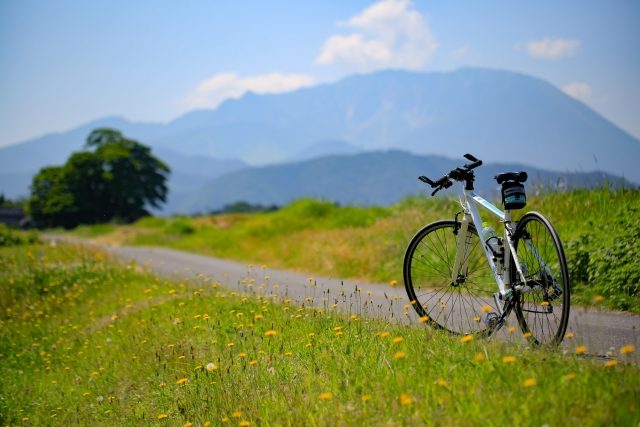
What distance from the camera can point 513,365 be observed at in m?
4.14

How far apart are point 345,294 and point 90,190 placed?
5668cm

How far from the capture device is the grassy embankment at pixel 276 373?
12.1ft

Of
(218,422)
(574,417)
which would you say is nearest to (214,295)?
(218,422)

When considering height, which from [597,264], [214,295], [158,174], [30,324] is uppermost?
[158,174]

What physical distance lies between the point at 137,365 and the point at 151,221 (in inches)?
1172

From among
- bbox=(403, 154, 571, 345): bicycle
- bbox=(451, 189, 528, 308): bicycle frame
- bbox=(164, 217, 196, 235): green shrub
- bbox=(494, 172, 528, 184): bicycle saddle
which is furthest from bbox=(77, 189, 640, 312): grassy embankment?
bbox=(494, 172, 528, 184): bicycle saddle

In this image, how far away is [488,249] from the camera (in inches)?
210

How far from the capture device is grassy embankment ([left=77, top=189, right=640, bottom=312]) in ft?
26.0

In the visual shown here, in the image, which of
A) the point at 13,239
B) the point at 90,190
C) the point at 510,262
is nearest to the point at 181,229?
the point at 13,239

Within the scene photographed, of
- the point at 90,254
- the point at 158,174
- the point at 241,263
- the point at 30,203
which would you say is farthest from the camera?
the point at 158,174

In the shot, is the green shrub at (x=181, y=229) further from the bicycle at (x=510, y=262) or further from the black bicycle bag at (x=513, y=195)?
the black bicycle bag at (x=513, y=195)

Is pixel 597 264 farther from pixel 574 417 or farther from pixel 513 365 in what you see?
pixel 574 417

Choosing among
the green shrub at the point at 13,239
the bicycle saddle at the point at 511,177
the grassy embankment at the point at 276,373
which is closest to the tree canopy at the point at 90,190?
the green shrub at the point at 13,239

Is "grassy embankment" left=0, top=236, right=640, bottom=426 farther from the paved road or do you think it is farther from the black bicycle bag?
the black bicycle bag
